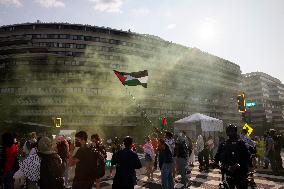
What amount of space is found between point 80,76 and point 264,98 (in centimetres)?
9980

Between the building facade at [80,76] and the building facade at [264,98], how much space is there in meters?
71.2

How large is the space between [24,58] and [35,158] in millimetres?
58143

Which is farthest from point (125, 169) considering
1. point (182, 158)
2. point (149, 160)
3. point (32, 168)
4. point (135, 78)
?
point (135, 78)

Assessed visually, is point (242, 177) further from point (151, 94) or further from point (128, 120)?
point (151, 94)

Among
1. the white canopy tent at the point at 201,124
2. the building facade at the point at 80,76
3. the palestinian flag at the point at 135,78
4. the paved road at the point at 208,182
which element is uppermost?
the building facade at the point at 80,76

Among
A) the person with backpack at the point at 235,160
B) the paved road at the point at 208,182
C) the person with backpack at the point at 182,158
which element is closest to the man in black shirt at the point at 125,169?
the person with backpack at the point at 235,160

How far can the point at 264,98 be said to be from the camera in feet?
427

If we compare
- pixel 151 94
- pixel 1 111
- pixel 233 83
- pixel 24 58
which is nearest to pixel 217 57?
pixel 233 83

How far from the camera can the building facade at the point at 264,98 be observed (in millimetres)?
128750

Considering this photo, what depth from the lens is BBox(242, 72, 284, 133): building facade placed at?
128750mm

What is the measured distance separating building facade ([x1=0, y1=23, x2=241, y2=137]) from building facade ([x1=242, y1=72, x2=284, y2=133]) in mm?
71249

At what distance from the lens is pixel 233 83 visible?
10150 centimetres

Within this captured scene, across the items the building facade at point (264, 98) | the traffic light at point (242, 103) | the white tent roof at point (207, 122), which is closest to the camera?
the traffic light at point (242, 103)

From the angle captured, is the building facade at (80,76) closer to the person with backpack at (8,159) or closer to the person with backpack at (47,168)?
the person with backpack at (8,159)
